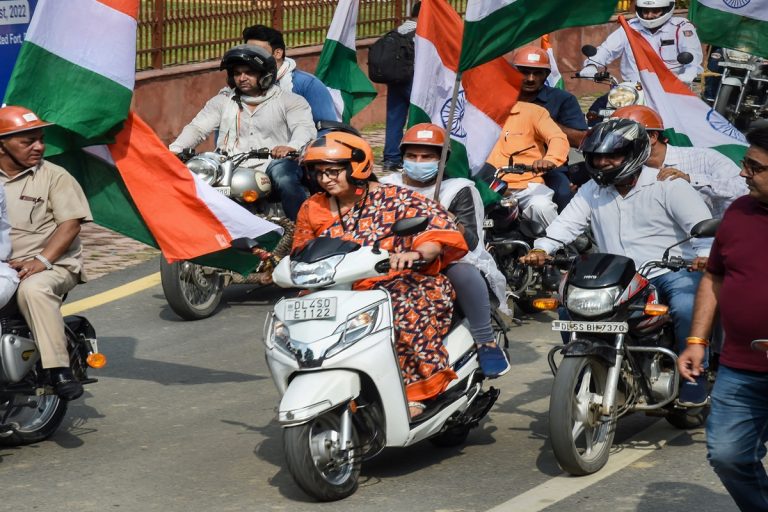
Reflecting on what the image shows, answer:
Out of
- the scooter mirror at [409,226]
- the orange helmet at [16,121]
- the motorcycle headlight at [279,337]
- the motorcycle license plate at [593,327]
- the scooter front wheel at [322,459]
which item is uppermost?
the orange helmet at [16,121]

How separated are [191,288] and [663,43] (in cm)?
568

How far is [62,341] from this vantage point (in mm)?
7445

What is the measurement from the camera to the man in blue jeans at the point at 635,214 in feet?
24.5

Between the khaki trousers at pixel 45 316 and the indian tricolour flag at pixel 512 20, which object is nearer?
the khaki trousers at pixel 45 316

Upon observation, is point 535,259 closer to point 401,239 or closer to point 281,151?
point 401,239

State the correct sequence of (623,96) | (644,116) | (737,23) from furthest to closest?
(623,96), (737,23), (644,116)

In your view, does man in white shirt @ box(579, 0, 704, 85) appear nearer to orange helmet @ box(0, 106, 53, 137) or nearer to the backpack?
the backpack

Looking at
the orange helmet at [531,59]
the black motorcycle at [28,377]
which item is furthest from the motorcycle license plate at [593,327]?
the orange helmet at [531,59]

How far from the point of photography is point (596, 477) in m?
6.98

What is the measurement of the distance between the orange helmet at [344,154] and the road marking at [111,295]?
3832mm

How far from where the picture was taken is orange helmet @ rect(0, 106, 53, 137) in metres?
7.50

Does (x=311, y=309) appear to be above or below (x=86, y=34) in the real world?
below

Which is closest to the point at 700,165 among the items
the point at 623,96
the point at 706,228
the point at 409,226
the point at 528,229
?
the point at 706,228

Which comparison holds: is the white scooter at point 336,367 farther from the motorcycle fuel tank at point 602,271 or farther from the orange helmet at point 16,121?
the orange helmet at point 16,121
